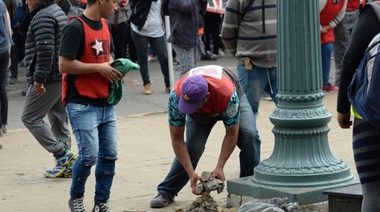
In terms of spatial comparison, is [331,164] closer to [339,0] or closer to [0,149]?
[0,149]

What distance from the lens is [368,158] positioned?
4770 mm

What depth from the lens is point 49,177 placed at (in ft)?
27.1

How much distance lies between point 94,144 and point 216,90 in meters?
0.98

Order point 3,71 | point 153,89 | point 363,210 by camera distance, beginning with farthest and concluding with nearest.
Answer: point 153,89 < point 3,71 < point 363,210

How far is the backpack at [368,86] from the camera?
4.40 metres

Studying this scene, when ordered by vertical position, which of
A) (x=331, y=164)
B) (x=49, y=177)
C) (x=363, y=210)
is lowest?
(x=49, y=177)

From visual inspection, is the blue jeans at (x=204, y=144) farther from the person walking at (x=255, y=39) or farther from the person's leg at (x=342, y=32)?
the person's leg at (x=342, y=32)

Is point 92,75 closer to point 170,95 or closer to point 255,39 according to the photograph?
point 170,95

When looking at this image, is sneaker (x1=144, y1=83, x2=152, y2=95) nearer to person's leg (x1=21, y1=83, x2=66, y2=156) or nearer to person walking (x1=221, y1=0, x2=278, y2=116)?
person's leg (x1=21, y1=83, x2=66, y2=156)

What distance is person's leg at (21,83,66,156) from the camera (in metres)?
8.20

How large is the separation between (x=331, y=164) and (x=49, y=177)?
2772 mm

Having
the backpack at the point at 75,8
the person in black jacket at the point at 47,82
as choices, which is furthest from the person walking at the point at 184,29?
the person in black jacket at the point at 47,82

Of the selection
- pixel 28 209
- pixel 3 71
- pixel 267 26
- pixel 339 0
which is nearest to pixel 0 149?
pixel 3 71

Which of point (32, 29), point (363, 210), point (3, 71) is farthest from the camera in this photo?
point (3, 71)
